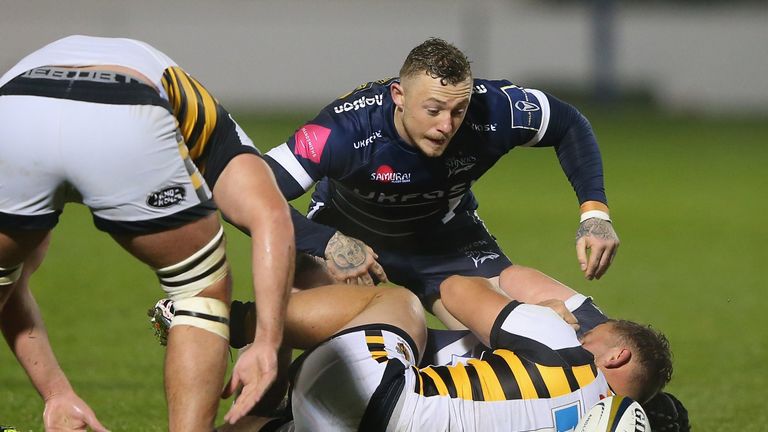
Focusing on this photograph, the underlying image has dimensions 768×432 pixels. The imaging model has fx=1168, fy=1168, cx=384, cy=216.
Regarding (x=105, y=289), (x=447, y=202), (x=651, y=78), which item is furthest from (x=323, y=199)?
(x=651, y=78)

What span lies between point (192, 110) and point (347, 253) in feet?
4.06

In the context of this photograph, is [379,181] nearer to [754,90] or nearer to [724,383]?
[724,383]

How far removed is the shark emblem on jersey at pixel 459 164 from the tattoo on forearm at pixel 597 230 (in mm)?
593

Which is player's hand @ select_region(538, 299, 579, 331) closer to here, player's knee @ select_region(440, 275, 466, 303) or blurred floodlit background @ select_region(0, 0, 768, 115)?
player's knee @ select_region(440, 275, 466, 303)

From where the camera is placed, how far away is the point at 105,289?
873 cm

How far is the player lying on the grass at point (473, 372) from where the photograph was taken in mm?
3963

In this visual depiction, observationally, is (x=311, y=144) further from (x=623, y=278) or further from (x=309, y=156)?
(x=623, y=278)

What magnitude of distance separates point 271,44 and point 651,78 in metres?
A: 10.1

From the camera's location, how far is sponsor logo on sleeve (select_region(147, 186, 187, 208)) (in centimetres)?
346

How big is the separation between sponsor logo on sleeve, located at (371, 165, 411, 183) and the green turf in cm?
145

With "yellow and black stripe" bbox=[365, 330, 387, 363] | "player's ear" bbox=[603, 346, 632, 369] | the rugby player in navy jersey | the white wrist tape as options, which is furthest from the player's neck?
"player's ear" bbox=[603, 346, 632, 369]

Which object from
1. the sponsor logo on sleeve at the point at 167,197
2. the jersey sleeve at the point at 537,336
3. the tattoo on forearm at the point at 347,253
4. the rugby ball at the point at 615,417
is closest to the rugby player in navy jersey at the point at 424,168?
the tattoo on forearm at the point at 347,253

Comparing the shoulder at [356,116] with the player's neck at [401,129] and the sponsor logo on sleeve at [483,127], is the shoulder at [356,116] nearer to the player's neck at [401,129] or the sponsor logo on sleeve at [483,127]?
the player's neck at [401,129]

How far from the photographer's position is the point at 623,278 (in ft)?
31.3
